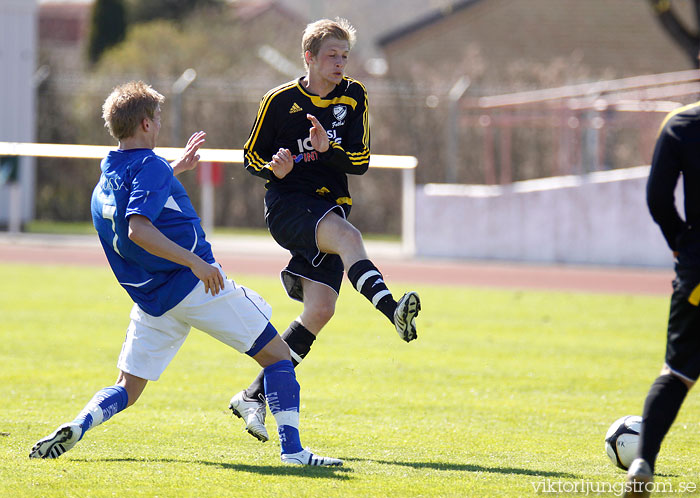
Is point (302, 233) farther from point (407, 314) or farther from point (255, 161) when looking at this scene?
point (407, 314)

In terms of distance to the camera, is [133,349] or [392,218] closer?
[133,349]

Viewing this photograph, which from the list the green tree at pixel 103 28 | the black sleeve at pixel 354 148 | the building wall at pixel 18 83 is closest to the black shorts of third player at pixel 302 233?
the black sleeve at pixel 354 148

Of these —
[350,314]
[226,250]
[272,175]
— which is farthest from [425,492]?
[226,250]

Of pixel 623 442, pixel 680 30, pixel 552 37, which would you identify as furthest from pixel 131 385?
pixel 552 37

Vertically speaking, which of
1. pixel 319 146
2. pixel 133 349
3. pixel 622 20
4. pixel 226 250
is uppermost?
pixel 622 20

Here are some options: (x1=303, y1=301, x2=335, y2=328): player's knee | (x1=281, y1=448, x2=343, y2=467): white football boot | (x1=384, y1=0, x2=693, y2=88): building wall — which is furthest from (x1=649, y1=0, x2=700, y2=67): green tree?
(x1=281, y1=448, x2=343, y2=467): white football boot

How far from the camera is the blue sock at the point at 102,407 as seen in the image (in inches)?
198

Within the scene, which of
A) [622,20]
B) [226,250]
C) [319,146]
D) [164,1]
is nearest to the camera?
[319,146]

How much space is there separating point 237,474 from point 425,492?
88 centimetres

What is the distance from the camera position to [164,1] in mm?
44344

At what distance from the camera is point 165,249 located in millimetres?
4758

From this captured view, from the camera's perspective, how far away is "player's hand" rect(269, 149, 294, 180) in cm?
552

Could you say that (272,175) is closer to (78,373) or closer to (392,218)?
(78,373)

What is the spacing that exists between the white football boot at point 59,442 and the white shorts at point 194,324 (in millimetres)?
396
